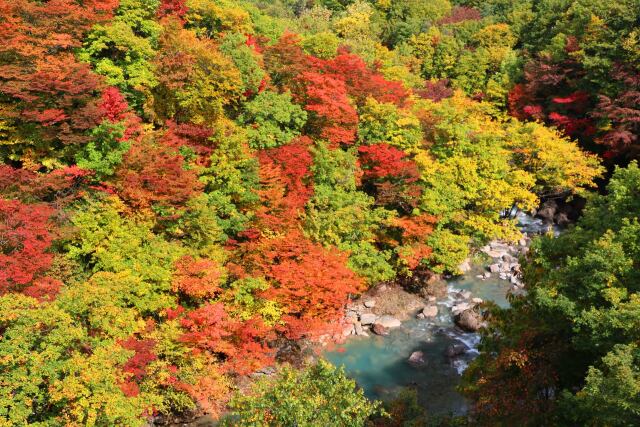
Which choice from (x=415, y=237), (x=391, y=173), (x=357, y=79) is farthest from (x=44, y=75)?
(x=415, y=237)

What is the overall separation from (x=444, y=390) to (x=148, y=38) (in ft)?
74.9

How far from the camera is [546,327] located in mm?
15438

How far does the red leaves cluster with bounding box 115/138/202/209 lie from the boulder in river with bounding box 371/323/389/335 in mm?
11561

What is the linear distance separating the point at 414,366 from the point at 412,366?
93 millimetres

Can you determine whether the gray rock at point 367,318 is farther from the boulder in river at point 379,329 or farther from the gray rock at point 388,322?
the boulder in river at point 379,329

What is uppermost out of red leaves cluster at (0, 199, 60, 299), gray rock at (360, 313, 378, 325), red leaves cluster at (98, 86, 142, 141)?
red leaves cluster at (98, 86, 142, 141)

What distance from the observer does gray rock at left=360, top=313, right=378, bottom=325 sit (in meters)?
26.0

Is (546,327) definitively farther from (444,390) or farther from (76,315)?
→ (76,315)

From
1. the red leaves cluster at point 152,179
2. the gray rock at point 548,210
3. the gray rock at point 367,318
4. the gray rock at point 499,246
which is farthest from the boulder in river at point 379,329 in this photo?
the gray rock at point 548,210

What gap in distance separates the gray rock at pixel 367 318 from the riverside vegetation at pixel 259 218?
1.82 meters

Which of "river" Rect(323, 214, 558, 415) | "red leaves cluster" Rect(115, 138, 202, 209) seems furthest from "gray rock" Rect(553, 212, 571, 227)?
"red leaves cluster" Rect(115, 138, 202, 209)

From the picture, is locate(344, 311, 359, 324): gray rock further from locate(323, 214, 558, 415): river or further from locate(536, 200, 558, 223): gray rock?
locate(536, 200, 558, 223): gray rock

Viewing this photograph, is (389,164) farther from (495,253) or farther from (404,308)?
(495,253)

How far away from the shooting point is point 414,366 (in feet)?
76.5
